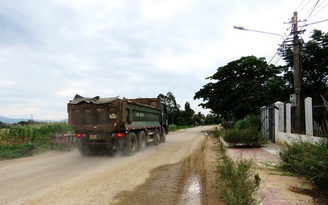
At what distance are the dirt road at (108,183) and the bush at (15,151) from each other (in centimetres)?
227

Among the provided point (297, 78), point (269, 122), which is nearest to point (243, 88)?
point (269, 122)

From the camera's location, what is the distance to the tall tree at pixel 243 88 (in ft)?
99.8

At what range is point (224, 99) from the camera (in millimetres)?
32406

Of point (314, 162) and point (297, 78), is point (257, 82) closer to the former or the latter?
point (297, 78)

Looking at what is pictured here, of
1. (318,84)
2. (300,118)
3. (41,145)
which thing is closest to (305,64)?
(318,84)

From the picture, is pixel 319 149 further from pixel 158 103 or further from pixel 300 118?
pixel 158 103

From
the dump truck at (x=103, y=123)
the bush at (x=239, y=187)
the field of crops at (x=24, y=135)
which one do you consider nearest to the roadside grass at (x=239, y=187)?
the bush at (x=239, y=187)

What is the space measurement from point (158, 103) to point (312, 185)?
12414mm

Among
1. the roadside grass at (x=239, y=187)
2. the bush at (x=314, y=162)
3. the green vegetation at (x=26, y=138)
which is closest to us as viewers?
the roadside grass at (x=239, y=187)

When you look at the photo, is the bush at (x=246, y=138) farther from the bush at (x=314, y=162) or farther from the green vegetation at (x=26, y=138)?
the green vegetation at (x=26, y=138)

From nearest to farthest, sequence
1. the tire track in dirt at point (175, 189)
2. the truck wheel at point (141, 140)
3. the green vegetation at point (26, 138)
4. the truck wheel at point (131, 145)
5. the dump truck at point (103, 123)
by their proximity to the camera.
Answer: the tire track in dirt at point (175, 189), the dump truck at point (103, 123), the truck wheel at point (131, 145), the green vegetation at point (26, 138), the truck wheel at point (141, 140)


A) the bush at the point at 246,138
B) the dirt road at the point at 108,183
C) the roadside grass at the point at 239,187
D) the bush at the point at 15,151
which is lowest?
the dirt road at the point at 108,183

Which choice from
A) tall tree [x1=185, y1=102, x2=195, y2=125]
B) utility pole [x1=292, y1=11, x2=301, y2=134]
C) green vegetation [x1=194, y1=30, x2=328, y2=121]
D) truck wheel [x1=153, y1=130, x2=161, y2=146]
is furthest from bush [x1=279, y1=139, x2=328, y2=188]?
tall tree [x1=185, y1=102, x2=195, y2=125]

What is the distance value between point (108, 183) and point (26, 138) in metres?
11.2
